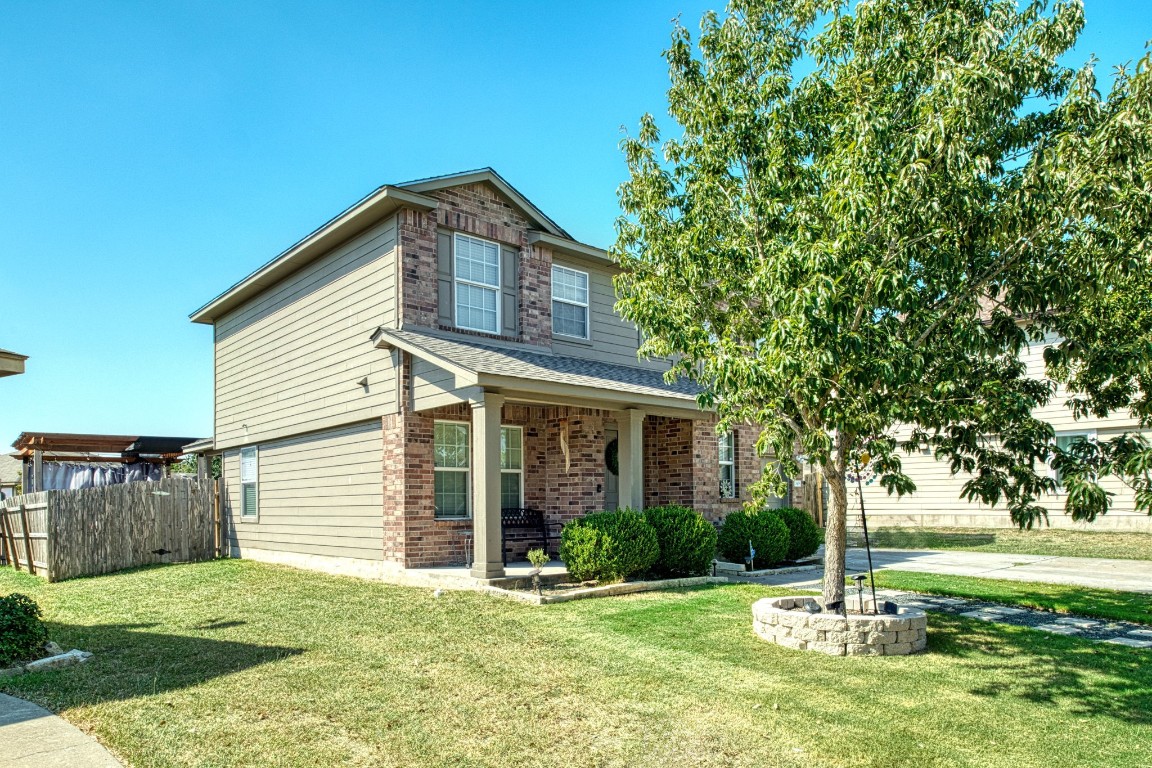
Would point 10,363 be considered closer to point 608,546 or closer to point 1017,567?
point 608,546

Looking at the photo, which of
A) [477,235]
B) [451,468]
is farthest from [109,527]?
[477,235]

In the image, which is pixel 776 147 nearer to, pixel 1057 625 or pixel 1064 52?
pixel 1064 52

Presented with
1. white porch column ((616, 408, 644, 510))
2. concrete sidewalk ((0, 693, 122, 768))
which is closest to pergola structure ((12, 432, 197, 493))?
white porch column ((616, 408, 644, 510))

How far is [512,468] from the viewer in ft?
44.7

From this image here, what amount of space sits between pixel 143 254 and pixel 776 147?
57.0 feet

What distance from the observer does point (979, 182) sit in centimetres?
645

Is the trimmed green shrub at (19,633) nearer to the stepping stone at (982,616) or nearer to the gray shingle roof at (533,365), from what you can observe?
the gray shingle roof at (533,365)

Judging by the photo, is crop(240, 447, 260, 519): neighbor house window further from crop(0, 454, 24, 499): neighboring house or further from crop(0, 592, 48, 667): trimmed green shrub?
crop(0, 454, 24, 499): neighboring house

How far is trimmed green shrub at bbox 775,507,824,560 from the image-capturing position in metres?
14.0

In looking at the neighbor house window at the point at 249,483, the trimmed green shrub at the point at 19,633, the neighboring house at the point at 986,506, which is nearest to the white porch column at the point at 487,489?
the trimmed green shrub at the point at 19,633

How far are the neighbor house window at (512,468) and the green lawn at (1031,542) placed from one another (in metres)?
9.08

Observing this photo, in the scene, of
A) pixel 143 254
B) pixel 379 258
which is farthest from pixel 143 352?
pixel 379 258

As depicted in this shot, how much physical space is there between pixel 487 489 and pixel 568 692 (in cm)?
471

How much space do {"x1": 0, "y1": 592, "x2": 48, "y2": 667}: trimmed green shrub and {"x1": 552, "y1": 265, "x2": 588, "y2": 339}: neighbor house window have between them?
9.16m
